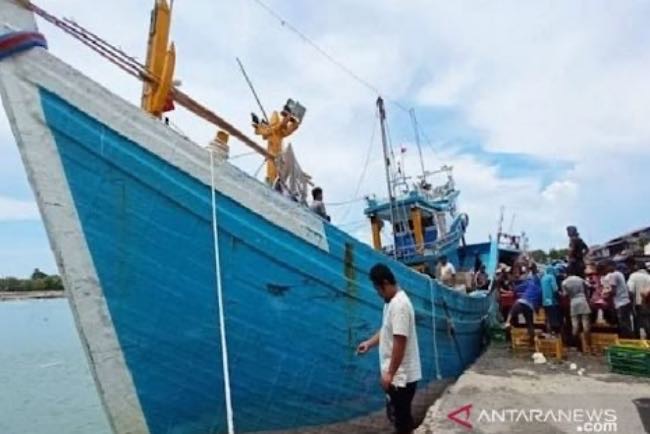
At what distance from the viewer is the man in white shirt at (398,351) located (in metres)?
3.57

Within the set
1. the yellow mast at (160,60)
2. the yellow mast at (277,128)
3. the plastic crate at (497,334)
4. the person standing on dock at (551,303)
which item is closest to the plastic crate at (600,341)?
the person standing on dock at (551,303)

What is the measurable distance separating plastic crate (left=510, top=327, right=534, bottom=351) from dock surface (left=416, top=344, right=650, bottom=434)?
5.10ft

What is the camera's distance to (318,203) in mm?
6383

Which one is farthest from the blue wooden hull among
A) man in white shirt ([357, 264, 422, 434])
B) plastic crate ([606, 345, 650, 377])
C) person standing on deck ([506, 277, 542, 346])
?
person standing on deck ([506, 277, 542, 346])

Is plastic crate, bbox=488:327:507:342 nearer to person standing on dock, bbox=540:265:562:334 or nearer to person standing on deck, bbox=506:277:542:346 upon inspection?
person standing on deck, bbox=506:277:542:346

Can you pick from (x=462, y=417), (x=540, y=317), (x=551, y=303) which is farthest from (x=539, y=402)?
(x=540, y=317)

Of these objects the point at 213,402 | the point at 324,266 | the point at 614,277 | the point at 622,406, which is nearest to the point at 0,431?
the point at 213,402

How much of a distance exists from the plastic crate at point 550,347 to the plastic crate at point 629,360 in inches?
36.2

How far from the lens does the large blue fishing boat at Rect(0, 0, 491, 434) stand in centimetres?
397

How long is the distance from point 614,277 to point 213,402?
23.1 ft

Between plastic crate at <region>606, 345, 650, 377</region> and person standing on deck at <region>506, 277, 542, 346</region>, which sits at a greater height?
person standing on deck at <region>506, 277, 542, 346</region>

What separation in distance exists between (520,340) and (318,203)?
4.80m

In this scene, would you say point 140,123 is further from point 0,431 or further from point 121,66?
point 0,431

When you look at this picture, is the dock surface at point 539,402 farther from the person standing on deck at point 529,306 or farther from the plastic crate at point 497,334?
the plastic crate at point 497,334
